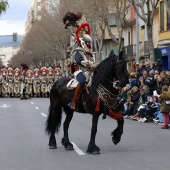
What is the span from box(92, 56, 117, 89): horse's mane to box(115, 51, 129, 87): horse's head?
0.12m

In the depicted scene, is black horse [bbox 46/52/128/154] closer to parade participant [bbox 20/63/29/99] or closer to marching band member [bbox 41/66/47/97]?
parade participant [bbox 20/63/29/99]

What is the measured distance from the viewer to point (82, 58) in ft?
42.6

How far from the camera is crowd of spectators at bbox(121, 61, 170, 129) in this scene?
65.6ft

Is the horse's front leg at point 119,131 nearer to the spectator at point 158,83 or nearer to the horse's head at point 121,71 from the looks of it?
the horse's head at point 121,71

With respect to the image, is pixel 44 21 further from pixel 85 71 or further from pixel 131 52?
pixel 85 71

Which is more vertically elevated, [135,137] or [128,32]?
[128,32]

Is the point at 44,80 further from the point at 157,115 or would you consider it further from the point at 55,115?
the point at 55,115

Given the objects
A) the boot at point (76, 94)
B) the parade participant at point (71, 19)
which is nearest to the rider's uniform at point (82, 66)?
the boot at point (76, 94)

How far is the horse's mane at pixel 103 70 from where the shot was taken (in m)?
12.9

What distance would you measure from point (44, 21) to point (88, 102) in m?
67.2

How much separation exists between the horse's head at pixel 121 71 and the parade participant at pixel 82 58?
528mm

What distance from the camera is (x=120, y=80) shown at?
41.5 ft

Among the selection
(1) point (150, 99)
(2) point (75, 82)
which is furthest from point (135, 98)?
(2) point (75, 82)

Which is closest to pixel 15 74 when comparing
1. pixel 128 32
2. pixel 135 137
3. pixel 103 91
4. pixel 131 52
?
pixel 131 52
